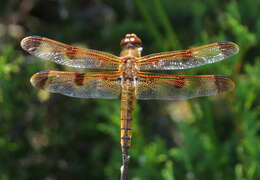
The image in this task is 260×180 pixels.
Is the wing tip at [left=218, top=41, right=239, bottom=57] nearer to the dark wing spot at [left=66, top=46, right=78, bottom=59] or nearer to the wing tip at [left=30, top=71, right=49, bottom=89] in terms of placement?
the dark wing spot at [left=66, top=46, right=78, bottom=59]

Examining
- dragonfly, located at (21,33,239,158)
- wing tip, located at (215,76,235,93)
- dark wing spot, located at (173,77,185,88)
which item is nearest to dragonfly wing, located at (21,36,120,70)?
dragonfly, located at (21,33,239,158)

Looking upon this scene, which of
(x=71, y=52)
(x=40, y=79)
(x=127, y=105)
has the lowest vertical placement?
(x=127, y=105)

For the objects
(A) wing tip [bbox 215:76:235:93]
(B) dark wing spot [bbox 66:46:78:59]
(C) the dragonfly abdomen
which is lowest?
(C) the dragonfly abdomen

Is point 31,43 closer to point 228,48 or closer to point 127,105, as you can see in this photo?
point 127,105

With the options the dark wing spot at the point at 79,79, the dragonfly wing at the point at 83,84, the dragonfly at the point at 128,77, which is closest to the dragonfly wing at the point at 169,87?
the dragonfly at the point at 128,77

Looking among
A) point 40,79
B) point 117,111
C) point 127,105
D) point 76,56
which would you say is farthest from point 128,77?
point 117,111

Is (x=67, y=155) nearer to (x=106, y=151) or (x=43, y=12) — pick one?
(x=106, y=151)

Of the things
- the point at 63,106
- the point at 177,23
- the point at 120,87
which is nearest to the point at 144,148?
the point at 120,87
